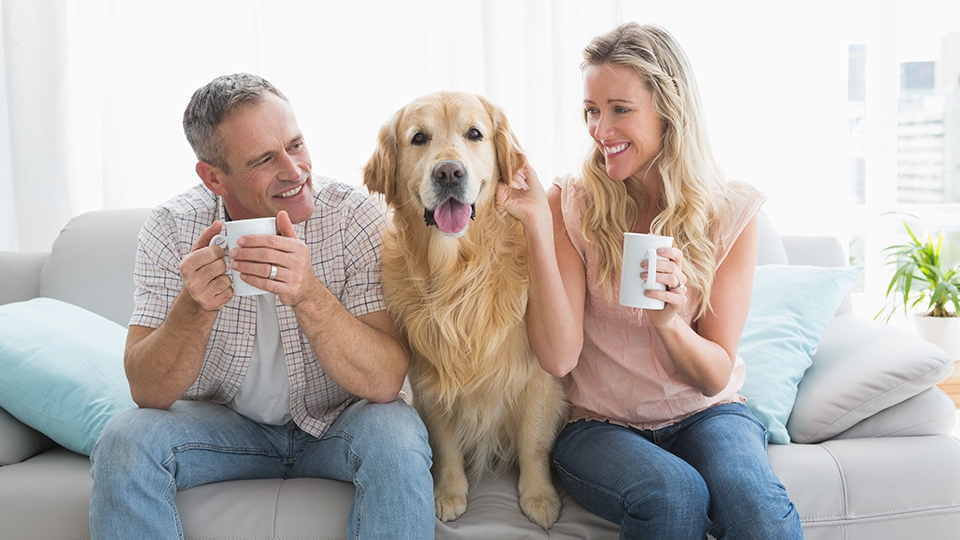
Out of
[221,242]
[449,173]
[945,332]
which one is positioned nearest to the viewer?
[221,242]

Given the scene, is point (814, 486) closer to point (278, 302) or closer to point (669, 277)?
point (669, 277)

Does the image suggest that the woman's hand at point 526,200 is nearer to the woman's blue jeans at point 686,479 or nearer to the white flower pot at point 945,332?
the woman's blue jeans at point 686,479

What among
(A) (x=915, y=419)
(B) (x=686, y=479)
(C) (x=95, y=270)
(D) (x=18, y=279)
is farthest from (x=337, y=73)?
(A) (x=915, y=419)

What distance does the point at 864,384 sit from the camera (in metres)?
1.64

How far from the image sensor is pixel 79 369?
172cm

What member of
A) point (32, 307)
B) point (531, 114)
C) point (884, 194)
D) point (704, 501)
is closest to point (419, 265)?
point (704, 501)

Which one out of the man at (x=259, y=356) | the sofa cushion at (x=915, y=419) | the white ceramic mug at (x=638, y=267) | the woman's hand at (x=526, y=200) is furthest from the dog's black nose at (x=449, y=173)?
the sofa cushion at (x=915, y=419)

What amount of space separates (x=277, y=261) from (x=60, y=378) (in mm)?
862

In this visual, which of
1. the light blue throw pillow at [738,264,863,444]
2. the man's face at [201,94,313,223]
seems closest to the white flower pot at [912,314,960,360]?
the light blue throw pillow at [738,264,863,444]

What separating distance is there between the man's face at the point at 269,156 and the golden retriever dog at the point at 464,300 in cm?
17

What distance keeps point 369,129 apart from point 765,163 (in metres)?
1.70

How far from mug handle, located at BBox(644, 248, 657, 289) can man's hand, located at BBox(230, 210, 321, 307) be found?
61 centimetres

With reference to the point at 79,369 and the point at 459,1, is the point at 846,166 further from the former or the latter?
the point at 79,369

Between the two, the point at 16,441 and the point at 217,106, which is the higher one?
the point at 217,106
